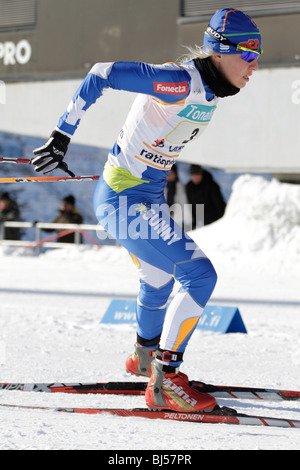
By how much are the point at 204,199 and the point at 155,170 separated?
10035 mm

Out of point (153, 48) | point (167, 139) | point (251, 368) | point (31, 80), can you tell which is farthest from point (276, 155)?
point (167, 139)

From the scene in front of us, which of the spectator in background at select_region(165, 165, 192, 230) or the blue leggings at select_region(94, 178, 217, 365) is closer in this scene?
the blue leggings at select_region(94, 178, 217, 365)

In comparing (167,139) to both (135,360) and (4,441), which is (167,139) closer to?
(135,360)

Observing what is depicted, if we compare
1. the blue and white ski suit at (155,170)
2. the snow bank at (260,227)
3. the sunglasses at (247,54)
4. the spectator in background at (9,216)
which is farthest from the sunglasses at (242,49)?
the spectator in background at (9,216)

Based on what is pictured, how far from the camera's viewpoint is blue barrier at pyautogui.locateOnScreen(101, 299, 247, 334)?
19.3 ft

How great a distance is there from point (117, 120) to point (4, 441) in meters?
14.0

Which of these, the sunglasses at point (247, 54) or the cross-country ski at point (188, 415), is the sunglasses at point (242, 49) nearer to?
the sunglasses at point (247, 54)

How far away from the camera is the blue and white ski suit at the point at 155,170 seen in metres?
3.27

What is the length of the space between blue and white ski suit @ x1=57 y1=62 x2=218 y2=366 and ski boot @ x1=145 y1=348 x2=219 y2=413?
0.28 feet

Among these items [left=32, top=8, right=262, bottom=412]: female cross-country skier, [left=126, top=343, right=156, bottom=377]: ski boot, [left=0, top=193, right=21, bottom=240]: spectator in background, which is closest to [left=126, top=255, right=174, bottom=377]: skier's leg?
[left=126, top=343, right=156, bottom=377]: ski boot

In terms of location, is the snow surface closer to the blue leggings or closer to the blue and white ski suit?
the blue leggings

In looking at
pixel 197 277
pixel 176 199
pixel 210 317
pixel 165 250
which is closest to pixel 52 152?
pixel 165 250

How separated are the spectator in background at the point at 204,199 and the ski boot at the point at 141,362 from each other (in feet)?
31.2

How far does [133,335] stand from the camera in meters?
5.68
